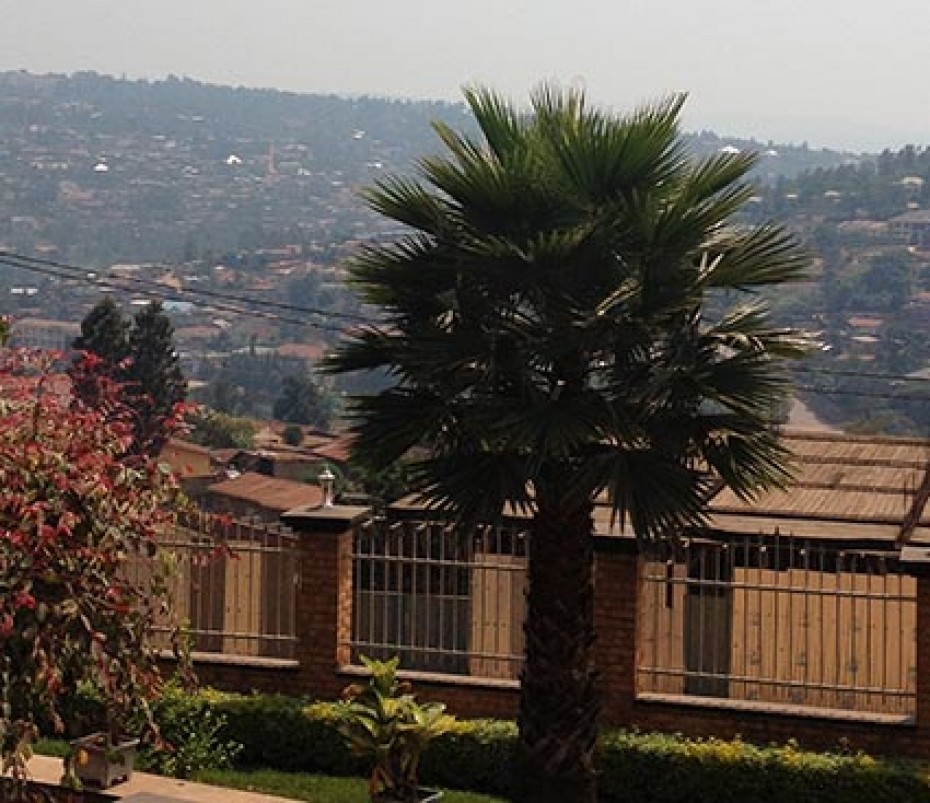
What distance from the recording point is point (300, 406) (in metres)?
102

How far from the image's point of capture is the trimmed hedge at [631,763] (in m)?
11.0

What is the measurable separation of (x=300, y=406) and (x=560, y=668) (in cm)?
9178

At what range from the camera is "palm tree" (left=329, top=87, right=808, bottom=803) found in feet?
34.3

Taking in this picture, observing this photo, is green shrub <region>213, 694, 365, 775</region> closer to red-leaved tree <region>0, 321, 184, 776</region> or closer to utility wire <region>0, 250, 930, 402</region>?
utility wire <region>0, 250, 930, 402</region>

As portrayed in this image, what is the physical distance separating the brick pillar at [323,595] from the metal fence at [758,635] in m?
2.33

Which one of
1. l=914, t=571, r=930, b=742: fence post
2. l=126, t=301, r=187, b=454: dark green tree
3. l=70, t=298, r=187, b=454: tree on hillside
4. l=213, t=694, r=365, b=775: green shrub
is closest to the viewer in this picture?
l=914, t=571, r=930, b=742: fence post

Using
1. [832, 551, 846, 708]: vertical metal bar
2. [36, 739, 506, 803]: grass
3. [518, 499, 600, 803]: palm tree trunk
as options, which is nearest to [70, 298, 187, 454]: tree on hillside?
[36, 739, 506, 803]: grass

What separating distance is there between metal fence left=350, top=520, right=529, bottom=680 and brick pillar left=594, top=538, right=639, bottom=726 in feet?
2.65

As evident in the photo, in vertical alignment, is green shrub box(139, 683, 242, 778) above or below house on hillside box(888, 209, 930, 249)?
below

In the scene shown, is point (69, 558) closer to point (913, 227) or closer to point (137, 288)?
point (137, 288)

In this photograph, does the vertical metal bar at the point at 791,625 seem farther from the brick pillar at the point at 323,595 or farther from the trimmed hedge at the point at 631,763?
the brick pillar at the point at 323,595

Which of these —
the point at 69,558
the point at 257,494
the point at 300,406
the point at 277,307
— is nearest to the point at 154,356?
the point at 257,494

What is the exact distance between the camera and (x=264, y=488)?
45.8 m

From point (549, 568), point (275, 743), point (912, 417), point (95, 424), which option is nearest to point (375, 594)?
point (275, 743)
